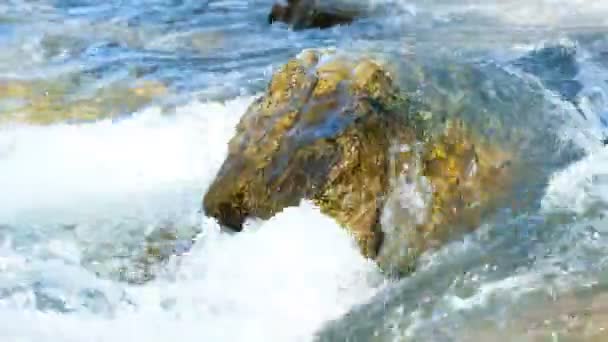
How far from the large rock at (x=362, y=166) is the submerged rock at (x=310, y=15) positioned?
4872mm

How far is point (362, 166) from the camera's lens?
197 inches

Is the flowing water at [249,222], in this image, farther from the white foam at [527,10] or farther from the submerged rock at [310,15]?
the submerged rock at [310,15]

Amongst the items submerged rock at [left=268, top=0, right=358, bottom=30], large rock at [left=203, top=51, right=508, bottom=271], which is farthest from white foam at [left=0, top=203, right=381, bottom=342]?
submerged rock at [left=268, top=0, right=358, bottom=30]

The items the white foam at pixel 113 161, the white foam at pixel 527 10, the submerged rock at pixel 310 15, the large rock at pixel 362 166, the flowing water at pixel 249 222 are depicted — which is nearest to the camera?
the flowing water at pixel 249 222

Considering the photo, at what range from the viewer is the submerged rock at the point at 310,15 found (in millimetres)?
10398

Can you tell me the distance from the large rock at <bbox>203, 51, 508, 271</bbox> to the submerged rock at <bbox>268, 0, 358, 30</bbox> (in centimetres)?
487

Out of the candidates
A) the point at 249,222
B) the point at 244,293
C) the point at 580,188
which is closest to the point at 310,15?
the point at 580,188

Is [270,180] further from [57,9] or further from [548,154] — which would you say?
[57,9]

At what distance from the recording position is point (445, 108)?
561 cm

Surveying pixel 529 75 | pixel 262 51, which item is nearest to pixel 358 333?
pixel 529 75

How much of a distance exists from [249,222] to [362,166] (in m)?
0.73

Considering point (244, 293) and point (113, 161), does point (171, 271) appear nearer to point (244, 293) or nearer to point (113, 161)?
point (244, 293)

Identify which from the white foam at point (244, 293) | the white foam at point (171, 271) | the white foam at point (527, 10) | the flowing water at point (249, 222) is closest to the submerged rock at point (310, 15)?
the flowing water at point (249, 222)

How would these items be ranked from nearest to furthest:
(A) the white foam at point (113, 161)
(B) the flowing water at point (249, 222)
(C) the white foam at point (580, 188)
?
(B) the flowing water at point (249, 222) → (C) the white foam at point (580, 188) → (A) the white foam at point (113, 161)
